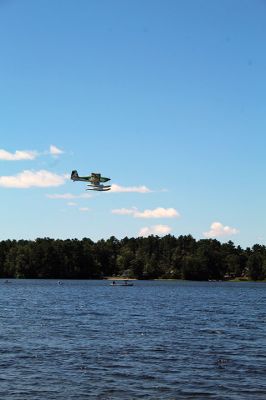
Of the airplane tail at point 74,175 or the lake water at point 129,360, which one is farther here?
the airplane tail at point 74,175

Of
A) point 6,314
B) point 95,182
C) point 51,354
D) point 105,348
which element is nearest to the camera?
point 51,354

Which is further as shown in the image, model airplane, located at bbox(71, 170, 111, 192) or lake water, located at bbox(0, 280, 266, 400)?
model airplane, located at bbox(71, 170, 111, 192)

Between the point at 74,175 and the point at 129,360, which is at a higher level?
the point at 74,175

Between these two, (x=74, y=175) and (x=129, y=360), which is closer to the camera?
(x=129, y=360)

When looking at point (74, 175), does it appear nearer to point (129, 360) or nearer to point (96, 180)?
point (96, 180)

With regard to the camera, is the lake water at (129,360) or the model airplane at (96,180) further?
the model airplane at (96,180)

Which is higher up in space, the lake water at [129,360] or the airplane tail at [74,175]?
the airplane tail at [74,175]

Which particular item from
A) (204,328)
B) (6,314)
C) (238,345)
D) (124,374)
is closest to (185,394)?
(124,374)

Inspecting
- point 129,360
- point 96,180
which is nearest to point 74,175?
point 96,180

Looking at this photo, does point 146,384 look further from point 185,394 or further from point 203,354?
point 203,354

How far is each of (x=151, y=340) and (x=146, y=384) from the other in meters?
16.6

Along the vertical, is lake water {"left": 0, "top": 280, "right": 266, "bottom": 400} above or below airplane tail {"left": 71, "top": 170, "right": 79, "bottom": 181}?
below

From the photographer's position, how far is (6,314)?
227 feet

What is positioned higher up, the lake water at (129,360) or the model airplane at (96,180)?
the model airplane at (96,180)
